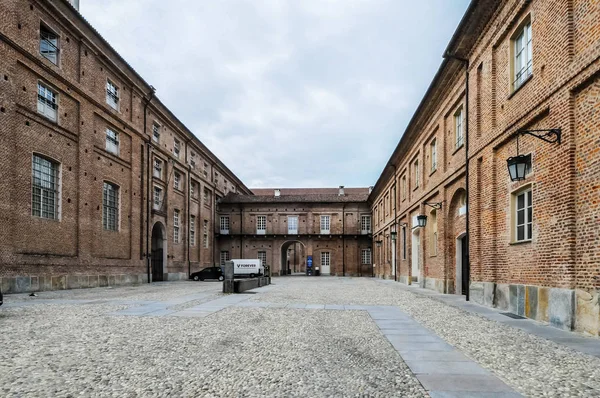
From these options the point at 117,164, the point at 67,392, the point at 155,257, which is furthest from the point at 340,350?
the point at 155,257

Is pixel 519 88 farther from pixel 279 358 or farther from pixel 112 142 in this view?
pixel 112 142

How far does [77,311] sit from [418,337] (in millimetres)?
7721

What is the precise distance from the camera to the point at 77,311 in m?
10.3

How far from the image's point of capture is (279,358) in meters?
5.61

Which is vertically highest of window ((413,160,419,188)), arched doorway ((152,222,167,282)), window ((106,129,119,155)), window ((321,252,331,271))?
window ((106,129,119,155))

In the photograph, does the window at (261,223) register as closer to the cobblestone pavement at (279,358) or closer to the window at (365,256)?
the window at (365,256)

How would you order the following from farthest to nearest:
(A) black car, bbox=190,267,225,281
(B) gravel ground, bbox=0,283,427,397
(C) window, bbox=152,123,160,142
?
1. (A) black car, bbox=190,267,225,281
2. (C) window, bbox=152,123,160,142
3. (B) gravel ground, bbox=0,283,427,397

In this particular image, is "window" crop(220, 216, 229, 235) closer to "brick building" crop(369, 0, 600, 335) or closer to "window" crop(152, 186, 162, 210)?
"window" crop(152, 186, 162, 210)

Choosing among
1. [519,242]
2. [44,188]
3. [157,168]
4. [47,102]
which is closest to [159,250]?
[157,168]

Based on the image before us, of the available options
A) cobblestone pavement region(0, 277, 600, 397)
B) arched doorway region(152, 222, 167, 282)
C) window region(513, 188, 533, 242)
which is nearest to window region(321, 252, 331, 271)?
arched doorway region(152, 222, 167, 282)

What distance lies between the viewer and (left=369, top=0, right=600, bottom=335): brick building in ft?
25.1

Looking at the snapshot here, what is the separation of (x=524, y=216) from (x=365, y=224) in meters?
37.2

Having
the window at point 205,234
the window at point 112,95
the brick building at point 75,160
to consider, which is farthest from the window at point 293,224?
the window at point 112,95

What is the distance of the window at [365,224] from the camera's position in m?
47.0
